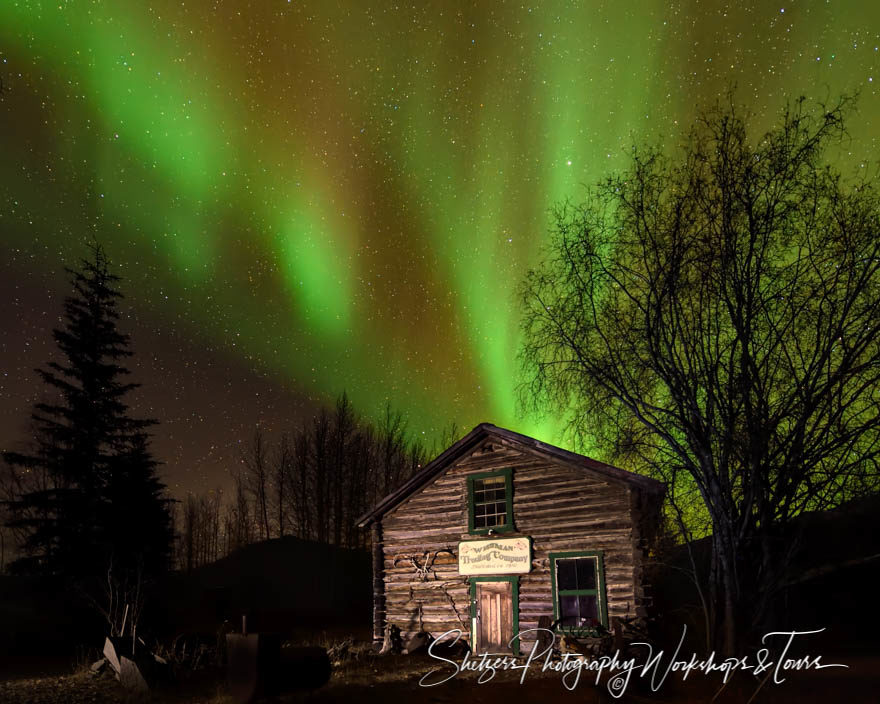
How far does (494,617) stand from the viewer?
63.2ft

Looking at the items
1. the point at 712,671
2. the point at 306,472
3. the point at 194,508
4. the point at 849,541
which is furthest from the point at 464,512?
the point at 194,508

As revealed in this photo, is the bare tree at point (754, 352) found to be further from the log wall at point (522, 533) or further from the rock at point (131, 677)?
the rock at point (131, 677)

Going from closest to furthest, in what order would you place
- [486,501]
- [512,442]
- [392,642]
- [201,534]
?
[512,442] → [486,501] → [392,642] → [201,534]

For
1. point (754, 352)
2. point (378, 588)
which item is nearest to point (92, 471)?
point (378, 588)

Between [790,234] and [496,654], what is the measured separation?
43.3 feet

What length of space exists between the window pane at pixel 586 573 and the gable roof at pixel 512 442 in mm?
2297

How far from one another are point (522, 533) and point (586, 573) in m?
2.07

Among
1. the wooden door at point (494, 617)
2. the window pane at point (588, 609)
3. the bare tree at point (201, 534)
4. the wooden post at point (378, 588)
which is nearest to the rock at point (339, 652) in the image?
the wooden post at point (378, 588)

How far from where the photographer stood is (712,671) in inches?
470

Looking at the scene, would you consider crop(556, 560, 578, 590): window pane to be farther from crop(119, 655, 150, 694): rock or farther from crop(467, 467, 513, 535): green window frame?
crop(119, 655, 150, 694): rock

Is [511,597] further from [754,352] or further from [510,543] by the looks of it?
[754,352]

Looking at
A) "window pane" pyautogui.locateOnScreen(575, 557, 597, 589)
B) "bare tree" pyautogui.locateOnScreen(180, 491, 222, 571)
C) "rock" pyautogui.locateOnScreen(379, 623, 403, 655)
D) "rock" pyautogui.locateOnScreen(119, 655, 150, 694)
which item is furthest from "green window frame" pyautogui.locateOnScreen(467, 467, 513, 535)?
"bare tree" pyautogui.locateOnScreen(180, 491, 222, 571)

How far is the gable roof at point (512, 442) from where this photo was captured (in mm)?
17312

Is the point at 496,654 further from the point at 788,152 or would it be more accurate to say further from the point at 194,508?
the point at 194,508
